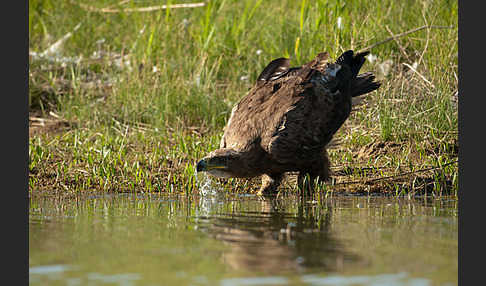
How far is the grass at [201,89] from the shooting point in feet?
22.3

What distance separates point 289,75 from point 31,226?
125 inches

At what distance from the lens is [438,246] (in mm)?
3682

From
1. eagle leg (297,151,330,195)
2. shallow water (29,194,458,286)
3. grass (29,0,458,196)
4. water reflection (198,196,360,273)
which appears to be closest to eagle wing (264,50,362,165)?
eagle leg (297,151,330,195)

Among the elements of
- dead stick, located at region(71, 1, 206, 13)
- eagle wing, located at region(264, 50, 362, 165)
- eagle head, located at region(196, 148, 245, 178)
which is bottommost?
eagle head, located at region(196, 148, 245, 178)

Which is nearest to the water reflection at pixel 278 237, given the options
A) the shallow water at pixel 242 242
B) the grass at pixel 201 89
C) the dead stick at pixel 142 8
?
the shallow water at pixel 242 242

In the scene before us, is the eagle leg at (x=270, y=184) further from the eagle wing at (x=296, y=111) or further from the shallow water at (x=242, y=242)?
the shallow water at (x=242, y=242)

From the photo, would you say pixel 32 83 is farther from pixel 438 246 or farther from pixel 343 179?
pixel 438 246

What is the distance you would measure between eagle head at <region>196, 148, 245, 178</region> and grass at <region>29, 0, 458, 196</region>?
0.45 metres

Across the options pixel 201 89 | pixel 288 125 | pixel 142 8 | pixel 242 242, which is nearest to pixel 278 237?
pixel 242 242

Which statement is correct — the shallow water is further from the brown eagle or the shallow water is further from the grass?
the grass

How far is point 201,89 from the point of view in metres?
9.13

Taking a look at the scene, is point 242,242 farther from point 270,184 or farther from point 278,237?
point 270,184

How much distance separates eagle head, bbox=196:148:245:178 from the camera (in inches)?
232

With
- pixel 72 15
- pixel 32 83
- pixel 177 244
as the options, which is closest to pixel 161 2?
pixel 72 15
